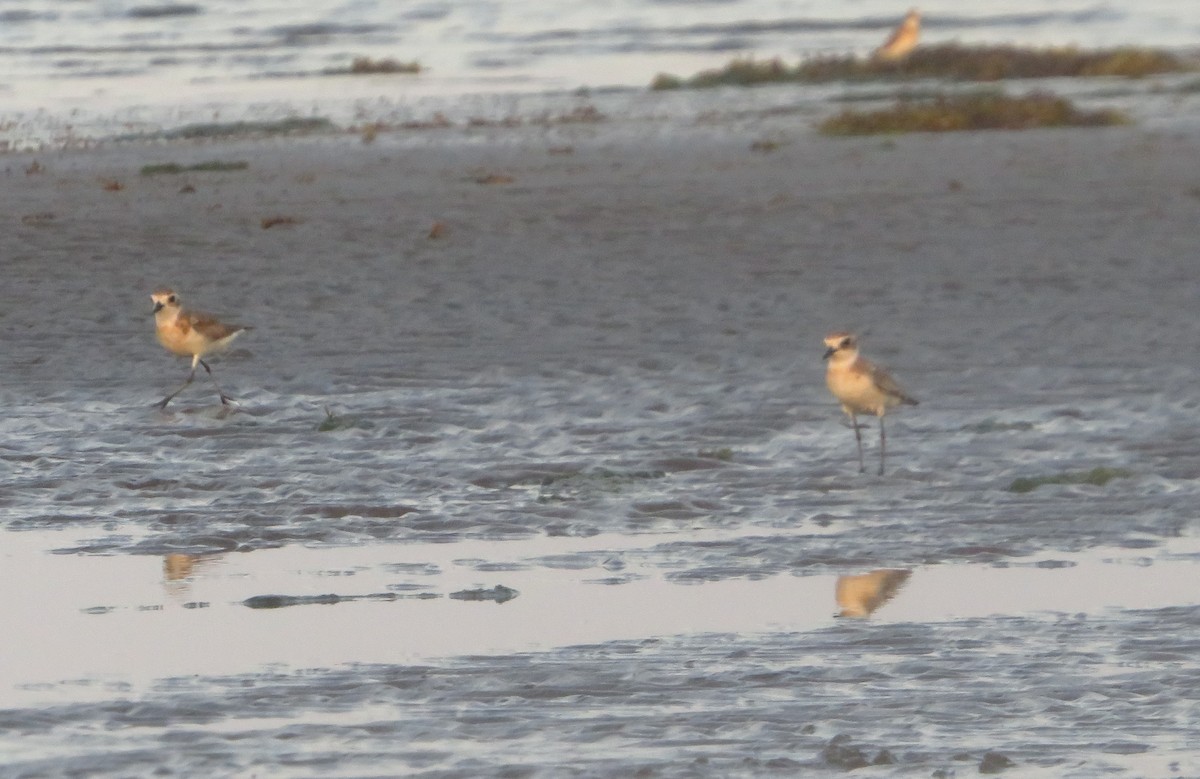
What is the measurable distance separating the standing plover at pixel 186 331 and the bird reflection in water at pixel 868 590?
5128 mm

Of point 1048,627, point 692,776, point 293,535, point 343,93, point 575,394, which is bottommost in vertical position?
point 692,776

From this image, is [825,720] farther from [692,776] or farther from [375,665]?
[375,665]

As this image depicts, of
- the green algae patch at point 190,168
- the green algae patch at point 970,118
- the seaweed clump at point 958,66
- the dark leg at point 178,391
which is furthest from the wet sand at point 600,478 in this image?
the seaweed clump at point 958,66

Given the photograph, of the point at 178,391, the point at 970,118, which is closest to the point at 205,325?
the point at 178,391

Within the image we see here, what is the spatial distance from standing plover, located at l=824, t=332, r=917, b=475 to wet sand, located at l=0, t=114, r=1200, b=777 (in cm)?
20

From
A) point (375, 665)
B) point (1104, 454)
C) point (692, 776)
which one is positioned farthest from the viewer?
point (1104, 454)

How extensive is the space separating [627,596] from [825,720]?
1.69 metres

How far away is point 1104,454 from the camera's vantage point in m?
9.71

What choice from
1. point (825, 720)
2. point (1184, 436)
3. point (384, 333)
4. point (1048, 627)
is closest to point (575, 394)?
point (384, 333)

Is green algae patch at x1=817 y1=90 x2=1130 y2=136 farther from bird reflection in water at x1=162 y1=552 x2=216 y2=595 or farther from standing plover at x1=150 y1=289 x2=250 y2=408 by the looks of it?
bird reflection in water at x1=162 y1=552 x2=216 y2=595

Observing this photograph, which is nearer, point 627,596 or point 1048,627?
point 1048,627

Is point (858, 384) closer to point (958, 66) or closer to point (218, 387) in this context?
point (218, 387)

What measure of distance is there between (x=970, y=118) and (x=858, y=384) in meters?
14.9

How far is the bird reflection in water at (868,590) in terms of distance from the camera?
711 cm
